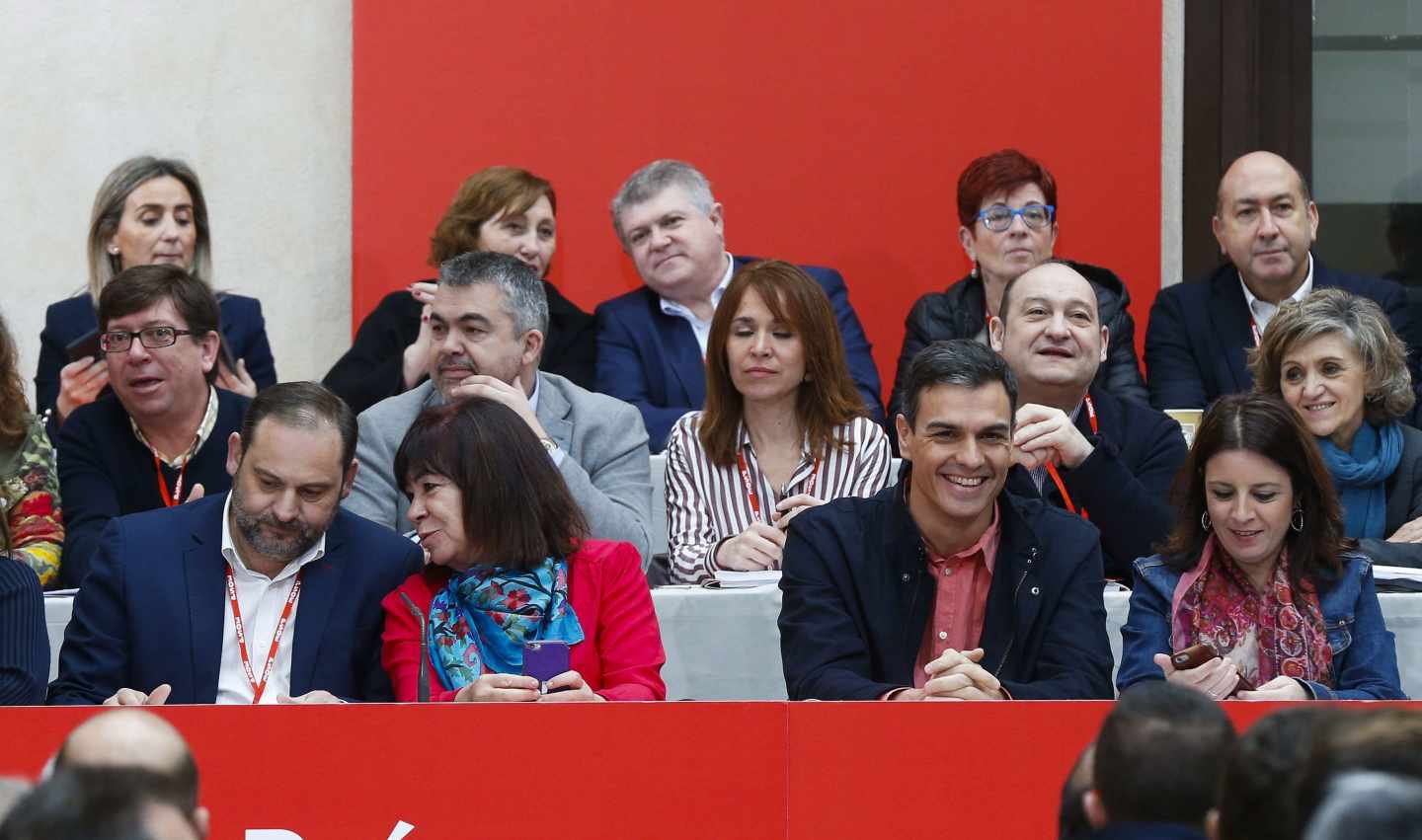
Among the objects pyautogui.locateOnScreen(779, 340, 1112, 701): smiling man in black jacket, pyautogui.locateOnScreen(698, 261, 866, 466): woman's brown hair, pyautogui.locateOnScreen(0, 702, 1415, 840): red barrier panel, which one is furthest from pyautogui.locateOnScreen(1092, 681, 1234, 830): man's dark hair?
pyautogui.locateOnScreen(698, 261, 866, 466): woman's brown hair

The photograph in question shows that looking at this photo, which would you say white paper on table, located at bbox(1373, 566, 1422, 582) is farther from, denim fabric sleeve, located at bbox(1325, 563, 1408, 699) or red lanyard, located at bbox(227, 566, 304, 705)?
red lanyard, located at bbox(227, 566, 304, 705)

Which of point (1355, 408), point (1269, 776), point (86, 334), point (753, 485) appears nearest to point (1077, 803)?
point (1269, 776)

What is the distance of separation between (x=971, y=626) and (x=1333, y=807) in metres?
2.26

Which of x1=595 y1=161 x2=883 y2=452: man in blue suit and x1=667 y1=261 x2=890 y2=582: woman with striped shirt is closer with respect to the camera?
x1=667 y1=261 x2=890 y2=582: woman with striped shirt

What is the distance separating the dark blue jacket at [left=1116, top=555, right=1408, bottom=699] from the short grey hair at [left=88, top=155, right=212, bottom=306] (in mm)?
2893

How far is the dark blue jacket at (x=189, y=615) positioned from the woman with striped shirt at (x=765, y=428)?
88 cm

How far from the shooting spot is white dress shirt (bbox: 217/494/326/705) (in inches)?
150

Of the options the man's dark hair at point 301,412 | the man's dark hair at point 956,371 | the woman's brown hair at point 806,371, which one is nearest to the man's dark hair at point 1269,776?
the man's dark hair at point 956,371

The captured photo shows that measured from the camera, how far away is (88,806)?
1.55 m

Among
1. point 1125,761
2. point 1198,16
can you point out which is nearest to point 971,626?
point 1125,761

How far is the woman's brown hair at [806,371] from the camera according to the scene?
462cm

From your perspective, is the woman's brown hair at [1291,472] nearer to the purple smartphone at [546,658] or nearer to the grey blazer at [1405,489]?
the grey blazer at [1405,489]

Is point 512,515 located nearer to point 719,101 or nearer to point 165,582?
point 165,582

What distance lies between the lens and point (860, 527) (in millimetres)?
3803
